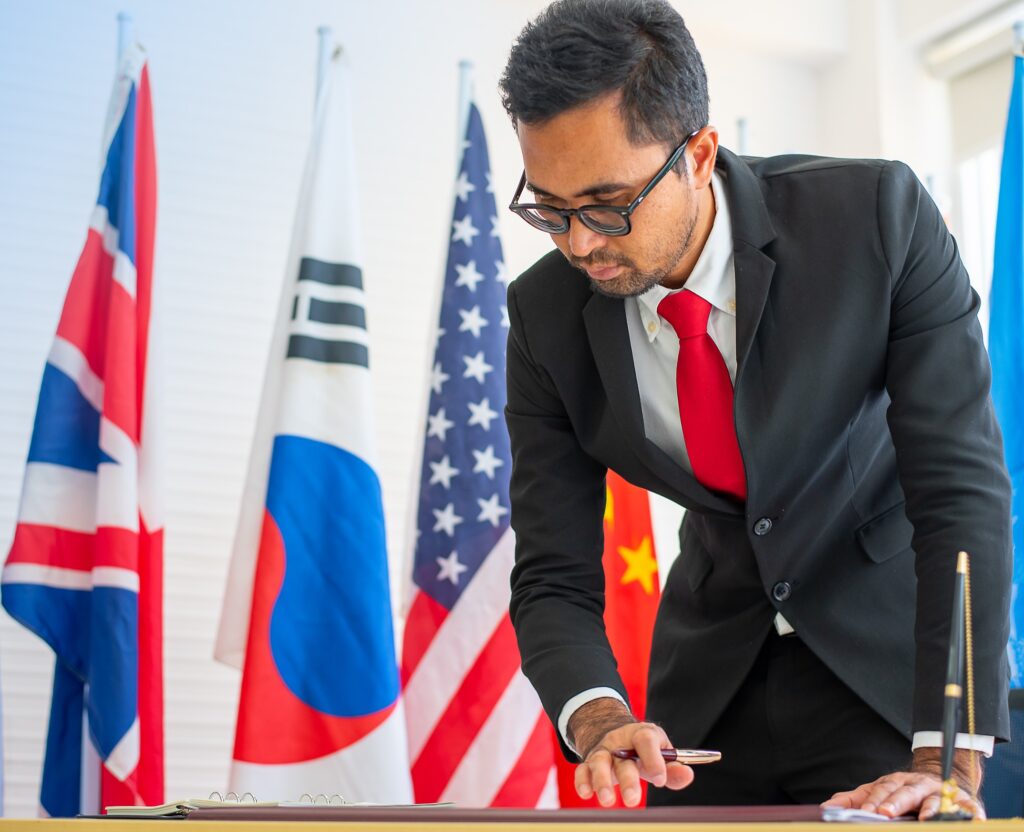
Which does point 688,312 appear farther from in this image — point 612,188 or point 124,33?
point 124,33

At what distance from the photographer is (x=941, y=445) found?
55.2 inches

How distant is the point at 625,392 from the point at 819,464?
0.84ft

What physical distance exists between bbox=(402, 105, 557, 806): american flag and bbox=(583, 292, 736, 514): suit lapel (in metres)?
1.23

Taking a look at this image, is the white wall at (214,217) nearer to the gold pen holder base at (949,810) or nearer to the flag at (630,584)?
the flag at (630,584)

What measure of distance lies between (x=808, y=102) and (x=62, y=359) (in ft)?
9.95

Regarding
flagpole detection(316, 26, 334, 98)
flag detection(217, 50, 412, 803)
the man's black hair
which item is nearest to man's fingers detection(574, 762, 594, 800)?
the man's black hair

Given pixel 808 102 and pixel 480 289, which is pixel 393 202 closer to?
pixel 480 289

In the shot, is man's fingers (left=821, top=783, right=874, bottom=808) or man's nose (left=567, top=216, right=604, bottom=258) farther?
man's nose (left=567, top=216, right=604, bottom=258)

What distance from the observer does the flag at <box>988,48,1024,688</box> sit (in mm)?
2820

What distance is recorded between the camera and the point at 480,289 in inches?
117

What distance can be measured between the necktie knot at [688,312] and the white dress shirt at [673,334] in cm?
1

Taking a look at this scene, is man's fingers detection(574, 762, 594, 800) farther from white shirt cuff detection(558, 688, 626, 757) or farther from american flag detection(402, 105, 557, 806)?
american flag detection(402, 105, 557, 806)

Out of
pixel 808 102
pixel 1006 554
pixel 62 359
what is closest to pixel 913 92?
pixel 808 102

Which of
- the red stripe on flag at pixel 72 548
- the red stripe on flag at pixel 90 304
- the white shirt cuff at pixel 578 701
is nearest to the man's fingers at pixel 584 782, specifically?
the white shirt cuff at pixel 578 701
